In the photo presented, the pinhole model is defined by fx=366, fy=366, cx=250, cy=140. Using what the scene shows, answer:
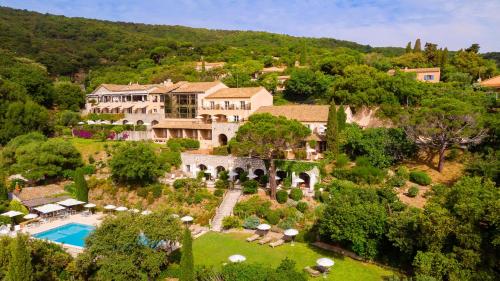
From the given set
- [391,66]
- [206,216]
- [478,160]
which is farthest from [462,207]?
[391,66]

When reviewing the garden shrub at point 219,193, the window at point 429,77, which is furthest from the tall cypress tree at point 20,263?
the window at point 429,77

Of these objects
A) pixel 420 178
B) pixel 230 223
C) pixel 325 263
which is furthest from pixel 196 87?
pixel 325 263

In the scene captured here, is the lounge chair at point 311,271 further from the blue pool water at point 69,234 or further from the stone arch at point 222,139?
the stone arch at point 222,139

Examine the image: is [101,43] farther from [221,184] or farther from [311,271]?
[311,271]

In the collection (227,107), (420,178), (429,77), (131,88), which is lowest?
(420,178)

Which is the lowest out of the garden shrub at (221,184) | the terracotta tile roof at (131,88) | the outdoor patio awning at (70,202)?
the outdoor patio awning at (70,202)

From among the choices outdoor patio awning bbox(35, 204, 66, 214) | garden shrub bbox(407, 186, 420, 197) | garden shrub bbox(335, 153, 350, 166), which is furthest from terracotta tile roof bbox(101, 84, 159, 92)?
garden shrub bbox(407, 186, 420, 197)

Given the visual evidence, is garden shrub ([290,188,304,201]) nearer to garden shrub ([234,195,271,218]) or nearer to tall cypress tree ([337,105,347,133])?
garden shrub ([234,195,271,218])
